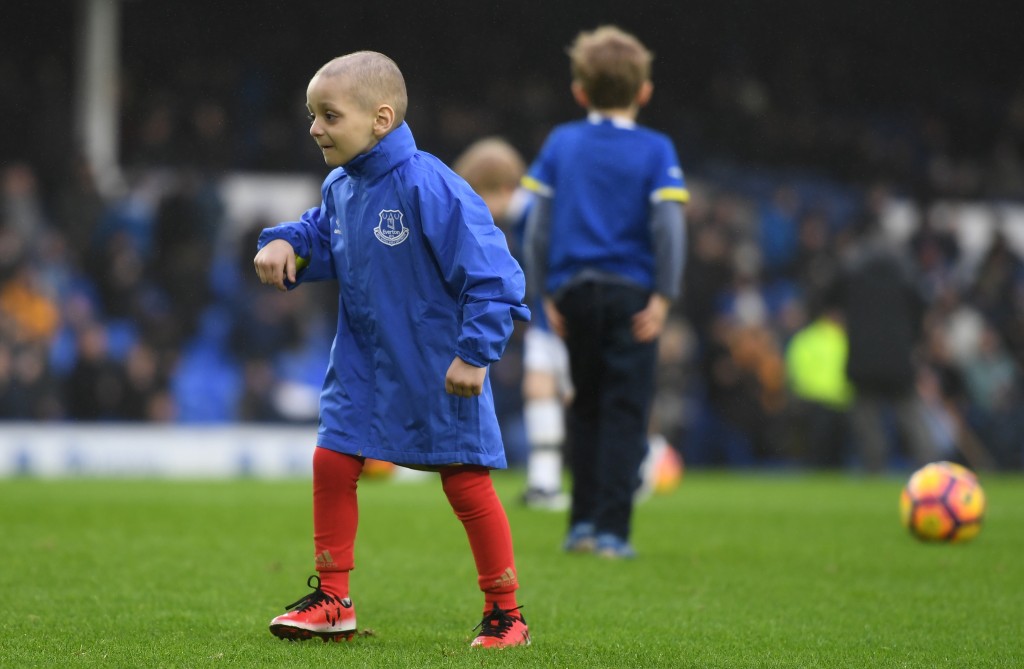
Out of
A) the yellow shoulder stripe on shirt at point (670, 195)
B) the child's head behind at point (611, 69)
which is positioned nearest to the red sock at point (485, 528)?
the yellow shoulder stripe on shirt at point (670, 195)

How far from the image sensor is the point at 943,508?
6.85 meters

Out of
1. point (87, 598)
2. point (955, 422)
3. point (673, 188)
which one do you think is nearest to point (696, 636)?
point (87, 598)

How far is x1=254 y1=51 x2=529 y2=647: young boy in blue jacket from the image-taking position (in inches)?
151

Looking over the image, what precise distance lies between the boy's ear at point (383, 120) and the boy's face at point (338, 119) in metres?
0.01

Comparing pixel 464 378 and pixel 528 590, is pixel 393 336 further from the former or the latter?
pixel 528 590

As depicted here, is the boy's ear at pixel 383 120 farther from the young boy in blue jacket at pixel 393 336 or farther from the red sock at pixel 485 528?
the red sock at pixel 485 528

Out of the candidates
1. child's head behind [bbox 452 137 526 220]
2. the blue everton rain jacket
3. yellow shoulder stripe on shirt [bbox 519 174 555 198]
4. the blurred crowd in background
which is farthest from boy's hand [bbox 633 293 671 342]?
the blurred crowd in background

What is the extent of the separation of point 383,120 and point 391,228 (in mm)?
294

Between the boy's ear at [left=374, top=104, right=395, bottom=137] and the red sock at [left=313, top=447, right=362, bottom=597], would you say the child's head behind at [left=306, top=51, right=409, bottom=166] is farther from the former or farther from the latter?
the red sock at [left=313, top=447, right=362, bottom=597]

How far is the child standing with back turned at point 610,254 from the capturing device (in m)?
5.89

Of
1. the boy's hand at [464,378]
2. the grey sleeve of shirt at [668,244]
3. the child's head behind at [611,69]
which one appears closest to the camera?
the boy's hand at [464,378]

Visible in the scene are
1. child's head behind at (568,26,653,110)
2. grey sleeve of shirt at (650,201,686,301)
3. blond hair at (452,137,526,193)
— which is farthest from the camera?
blond hair at (452,137,526,193)

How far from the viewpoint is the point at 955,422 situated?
53.1 feet

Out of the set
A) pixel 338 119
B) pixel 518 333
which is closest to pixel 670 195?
pixel 338 119
